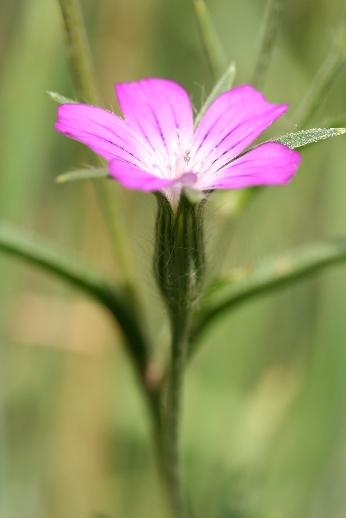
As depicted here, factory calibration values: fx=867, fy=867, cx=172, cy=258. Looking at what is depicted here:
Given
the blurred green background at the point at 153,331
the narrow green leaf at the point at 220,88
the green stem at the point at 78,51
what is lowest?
the blurred green background at the point at 153,331

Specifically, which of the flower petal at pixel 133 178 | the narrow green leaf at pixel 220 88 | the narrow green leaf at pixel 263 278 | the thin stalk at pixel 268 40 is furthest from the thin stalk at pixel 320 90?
the flower petal at pixel 133 178

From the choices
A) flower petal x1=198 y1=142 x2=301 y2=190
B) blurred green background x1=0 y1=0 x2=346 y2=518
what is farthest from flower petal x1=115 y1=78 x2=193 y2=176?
blurred green background x1=0 y1=0 x2=346 y2=518

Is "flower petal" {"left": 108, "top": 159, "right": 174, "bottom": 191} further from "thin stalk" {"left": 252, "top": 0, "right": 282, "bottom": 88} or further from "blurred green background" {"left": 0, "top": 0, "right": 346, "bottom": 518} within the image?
"blurred green background" {"left": 0, "top": 0, "right": 346, "bottom": 518}

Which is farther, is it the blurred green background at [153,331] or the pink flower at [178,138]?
the blurred green background at [153,331]

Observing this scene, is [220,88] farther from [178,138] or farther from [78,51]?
[78,51]

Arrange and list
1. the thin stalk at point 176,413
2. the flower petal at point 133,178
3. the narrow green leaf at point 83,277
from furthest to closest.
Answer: the narrow green leaf at point 83,277, the thin stalk at point 176,413, the flower petal at point 133,178

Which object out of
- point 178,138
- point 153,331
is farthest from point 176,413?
point 153,331

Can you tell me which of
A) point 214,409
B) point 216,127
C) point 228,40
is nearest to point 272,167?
point 216,127

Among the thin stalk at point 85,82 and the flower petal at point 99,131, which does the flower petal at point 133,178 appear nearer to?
the flower petal at point 99,131
